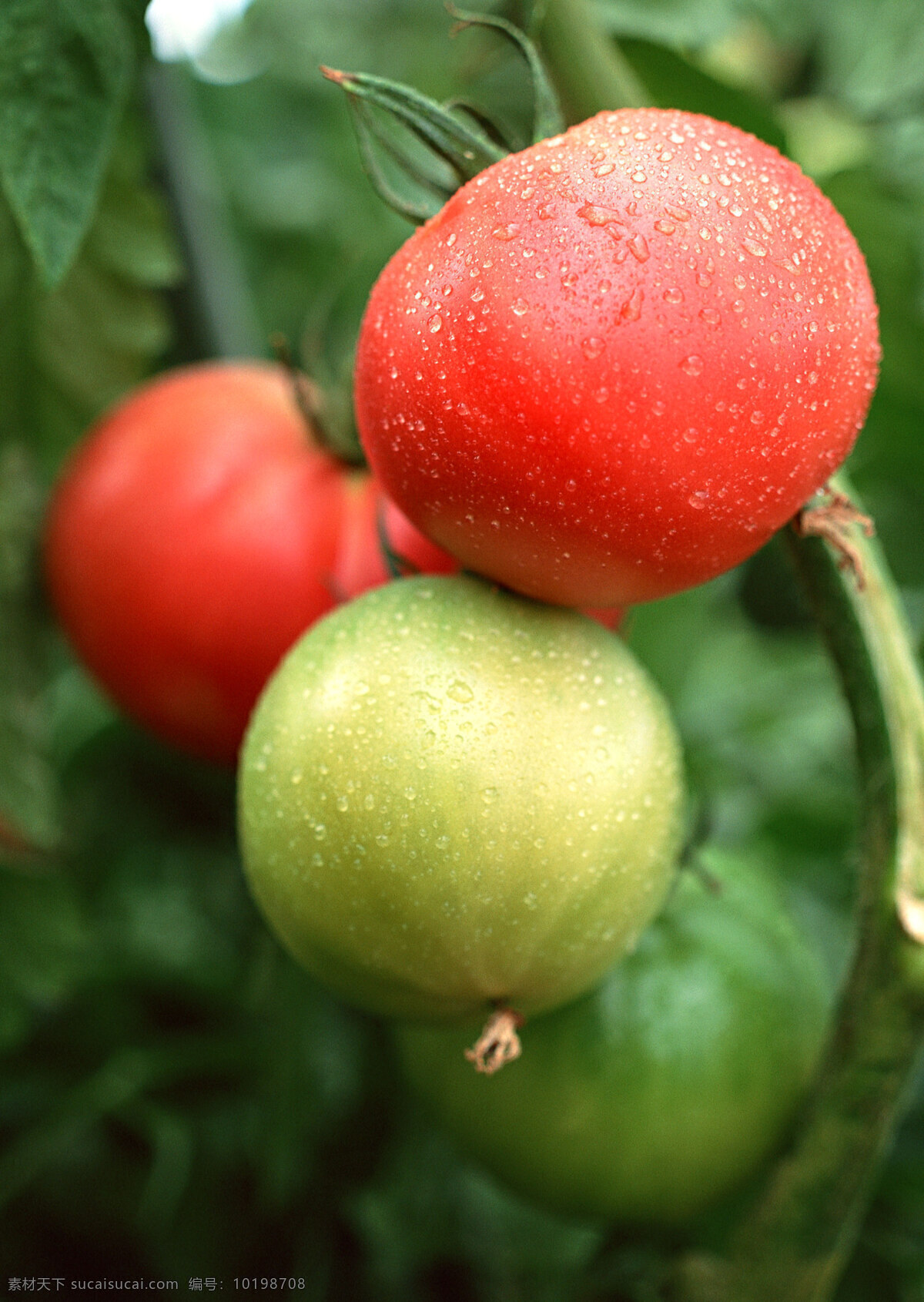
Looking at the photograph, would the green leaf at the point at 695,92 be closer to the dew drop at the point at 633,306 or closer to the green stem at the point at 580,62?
the green stem at the point at 580,62

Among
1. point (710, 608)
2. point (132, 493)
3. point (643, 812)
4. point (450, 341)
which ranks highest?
point (450, 341)

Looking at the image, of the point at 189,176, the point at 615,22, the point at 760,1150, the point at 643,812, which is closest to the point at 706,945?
the point at 760,1150

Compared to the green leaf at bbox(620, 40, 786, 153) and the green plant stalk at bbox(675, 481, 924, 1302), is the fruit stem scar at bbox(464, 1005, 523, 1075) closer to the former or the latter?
the green plant stalk at bbox(675, 481, 924, 1302)

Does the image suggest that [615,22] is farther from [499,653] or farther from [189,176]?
[499,653]

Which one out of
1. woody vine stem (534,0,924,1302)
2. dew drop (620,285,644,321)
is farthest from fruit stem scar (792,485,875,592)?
dew drop (620,285,644,321)

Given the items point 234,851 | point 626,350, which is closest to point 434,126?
point 626,350

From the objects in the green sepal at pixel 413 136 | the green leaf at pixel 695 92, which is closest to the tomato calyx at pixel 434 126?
the green sepal at pixel 413 136
